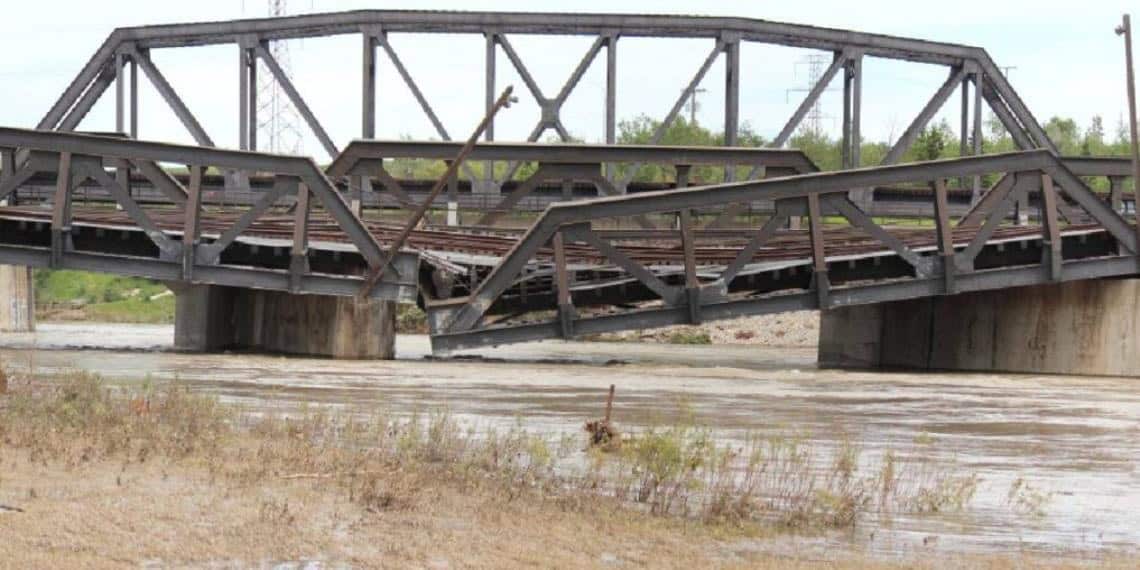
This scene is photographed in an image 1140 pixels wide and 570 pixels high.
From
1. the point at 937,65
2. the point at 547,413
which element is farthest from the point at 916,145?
the point at 547,413

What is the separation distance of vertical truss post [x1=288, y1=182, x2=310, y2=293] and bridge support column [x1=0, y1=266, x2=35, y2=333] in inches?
846

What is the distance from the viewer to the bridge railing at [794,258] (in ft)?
113

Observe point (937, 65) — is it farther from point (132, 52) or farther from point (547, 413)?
point (547, 413)

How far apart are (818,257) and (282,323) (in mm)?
11722

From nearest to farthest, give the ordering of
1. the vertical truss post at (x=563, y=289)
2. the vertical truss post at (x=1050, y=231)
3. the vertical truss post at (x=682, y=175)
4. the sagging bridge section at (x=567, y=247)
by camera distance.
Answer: the vertical truss post at (x=563, y=289) → the sagging bridge section at (x=567, y=247) → the vertical truss post at (x=1050, y=231) → the vertical truss post at (x=682, y=175)

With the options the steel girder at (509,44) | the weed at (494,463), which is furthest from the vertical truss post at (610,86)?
the weed at (494,463)

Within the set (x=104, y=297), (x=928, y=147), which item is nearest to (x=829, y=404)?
(x=104, y=297)

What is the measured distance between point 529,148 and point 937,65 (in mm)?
22166

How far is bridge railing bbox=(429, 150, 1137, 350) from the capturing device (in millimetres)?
34562

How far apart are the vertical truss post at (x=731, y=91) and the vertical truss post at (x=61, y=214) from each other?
22670mm

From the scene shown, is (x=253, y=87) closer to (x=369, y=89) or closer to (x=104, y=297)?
(x=369, y=89)

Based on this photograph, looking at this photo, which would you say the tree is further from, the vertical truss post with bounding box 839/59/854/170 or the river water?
the river water

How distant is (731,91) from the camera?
55.9m

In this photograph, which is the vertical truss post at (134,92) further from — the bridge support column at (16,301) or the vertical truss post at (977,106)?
the vertical truss post at (977,106)
